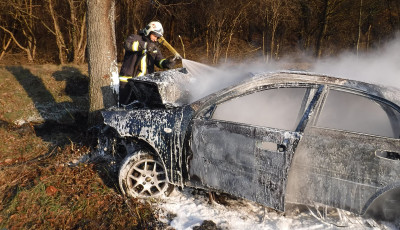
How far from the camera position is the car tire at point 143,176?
3.75 metres

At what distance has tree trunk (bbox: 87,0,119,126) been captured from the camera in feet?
16.6

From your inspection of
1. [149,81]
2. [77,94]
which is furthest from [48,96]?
Result: [149,81]

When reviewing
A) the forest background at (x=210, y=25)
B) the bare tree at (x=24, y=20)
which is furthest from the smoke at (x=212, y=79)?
the bare tree at (x=24, y=20)

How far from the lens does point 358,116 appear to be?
3.63m

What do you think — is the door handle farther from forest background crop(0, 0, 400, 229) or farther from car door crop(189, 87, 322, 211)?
forest background crop(0, 0, 400, 229)

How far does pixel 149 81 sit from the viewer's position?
4.03 meters

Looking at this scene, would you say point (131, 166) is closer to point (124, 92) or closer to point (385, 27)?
point (124, 92)

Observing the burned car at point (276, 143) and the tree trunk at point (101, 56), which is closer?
the burned car at point (276, 143)

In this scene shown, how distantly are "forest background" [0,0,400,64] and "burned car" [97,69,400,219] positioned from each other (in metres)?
5.28

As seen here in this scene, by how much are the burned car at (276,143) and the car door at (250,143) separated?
1cm

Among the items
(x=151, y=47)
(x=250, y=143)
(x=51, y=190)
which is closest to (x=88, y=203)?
(x=51, y=190)

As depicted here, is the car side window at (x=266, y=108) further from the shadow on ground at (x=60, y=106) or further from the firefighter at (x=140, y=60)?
the shadow on ground at (x=60, y=106)

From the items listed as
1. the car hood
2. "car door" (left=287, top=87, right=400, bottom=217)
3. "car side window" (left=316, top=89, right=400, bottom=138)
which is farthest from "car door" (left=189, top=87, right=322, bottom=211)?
the car hood

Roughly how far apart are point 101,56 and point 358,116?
3.95 metres
